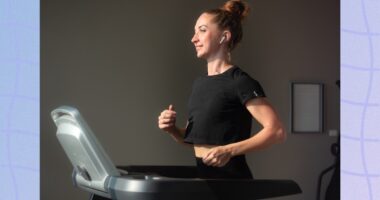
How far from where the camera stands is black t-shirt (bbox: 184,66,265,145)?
2008mm

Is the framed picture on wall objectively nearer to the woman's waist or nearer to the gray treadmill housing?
the woman's waist

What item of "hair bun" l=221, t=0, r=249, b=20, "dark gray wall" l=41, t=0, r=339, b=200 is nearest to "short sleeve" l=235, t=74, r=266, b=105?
"hair bun" l=221, t=0, r=249, b=20

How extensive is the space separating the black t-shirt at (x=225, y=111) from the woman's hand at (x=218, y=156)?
0.50 feet

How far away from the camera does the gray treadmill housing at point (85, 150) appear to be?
6.00 feet

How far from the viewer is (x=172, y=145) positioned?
13.1 ft

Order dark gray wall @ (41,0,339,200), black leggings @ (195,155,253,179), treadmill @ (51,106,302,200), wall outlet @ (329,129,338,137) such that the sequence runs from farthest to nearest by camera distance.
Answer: wall outlet @ (329,129,338,137)
dark gray wall @ (41,0,339,200)
black leggings @ (195,155,253,179)
treadmill @ (51,106,302,200)

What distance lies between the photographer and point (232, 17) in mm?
2188

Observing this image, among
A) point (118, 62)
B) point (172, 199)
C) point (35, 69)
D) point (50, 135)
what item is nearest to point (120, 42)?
point (118, 62)

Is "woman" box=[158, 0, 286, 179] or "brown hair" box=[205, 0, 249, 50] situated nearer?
"woman" box=[158, 0, 286, 179]

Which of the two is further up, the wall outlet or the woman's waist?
the woman's waist

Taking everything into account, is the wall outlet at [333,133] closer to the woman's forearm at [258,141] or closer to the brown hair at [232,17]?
the brown hair at [232,17]

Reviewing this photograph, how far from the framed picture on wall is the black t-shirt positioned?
2.51 metres

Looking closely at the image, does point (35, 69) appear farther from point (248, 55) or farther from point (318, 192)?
point (318, 192)
